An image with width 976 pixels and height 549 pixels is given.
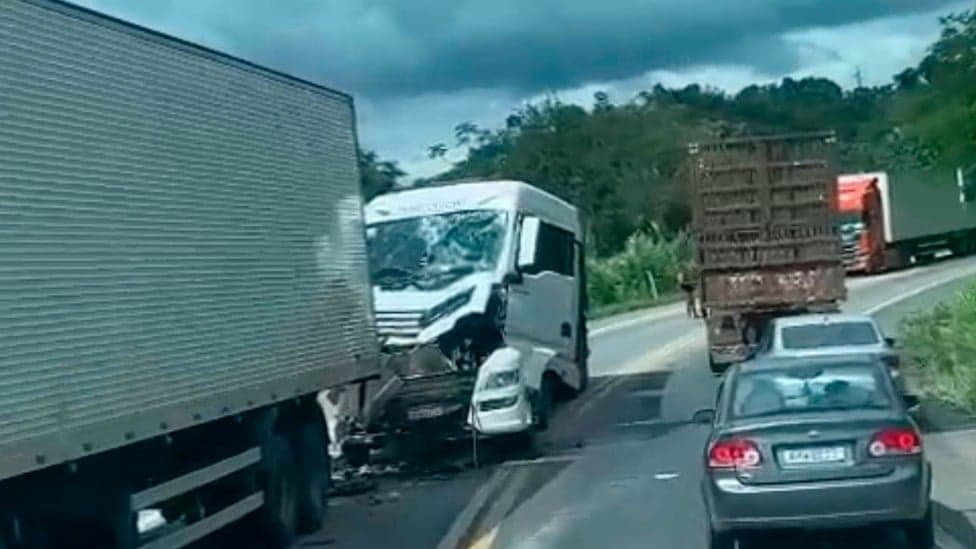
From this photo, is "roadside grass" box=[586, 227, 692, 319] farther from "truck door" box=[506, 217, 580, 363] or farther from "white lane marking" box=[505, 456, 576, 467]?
"white lane marking" box=[505, 456, 576, 467]

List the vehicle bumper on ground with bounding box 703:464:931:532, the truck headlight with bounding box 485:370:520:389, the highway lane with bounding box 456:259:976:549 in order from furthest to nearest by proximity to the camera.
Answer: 1. the truck headlight with bounding box 485:370:520:389
2. the highway lane with bounding box 456:259:976:549
3. the vehicle bumper on ground with bounding box 703:464:931:532

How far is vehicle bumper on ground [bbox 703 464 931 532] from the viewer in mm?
12984

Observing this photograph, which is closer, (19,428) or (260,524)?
(19,428)

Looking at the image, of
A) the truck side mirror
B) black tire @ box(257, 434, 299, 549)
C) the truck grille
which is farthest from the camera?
the truck side mirror

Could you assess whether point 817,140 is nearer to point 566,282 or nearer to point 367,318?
point 566,282

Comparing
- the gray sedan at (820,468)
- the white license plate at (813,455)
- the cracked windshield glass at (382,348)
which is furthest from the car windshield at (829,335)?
the white license plate at (813,455)

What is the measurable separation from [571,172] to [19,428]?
3243 inches

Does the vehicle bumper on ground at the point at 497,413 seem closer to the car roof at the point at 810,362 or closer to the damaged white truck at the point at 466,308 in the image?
the damaged white truck at the point at 466,308

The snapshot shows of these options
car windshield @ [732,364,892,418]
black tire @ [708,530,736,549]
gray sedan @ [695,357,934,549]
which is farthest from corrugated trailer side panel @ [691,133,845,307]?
gray sedan @ [695,357,934,549]

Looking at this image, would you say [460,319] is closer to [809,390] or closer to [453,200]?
[453,200]

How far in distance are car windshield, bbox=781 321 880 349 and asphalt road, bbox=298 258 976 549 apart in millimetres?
1604

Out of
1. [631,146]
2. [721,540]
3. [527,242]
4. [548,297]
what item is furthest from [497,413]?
[631,146]

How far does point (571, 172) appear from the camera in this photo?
92750mm

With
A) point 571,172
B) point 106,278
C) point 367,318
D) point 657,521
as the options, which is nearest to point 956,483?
point 657,521
